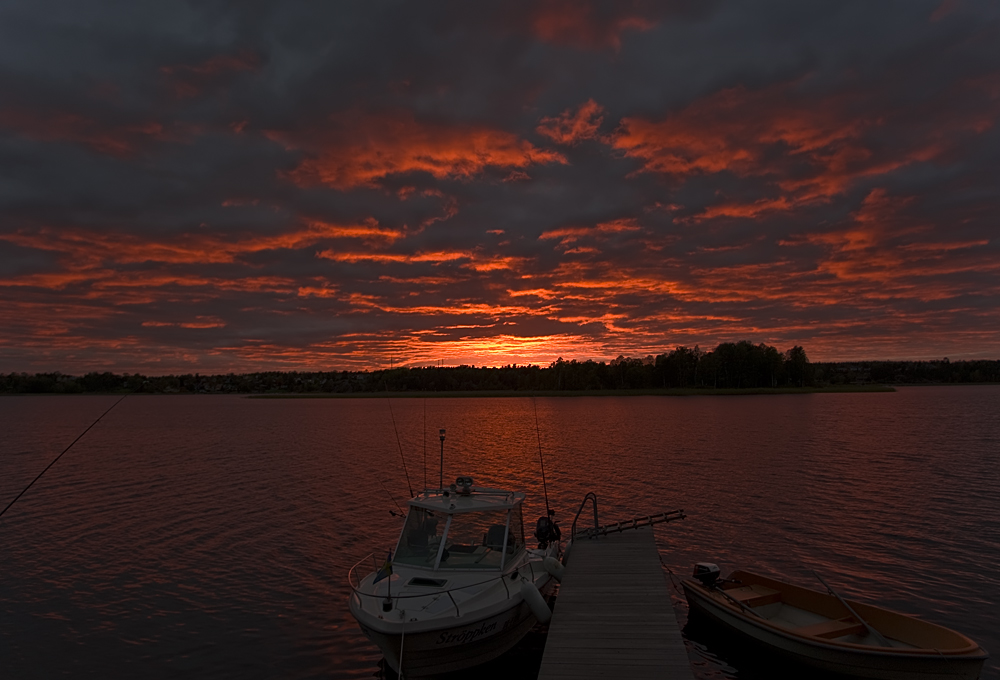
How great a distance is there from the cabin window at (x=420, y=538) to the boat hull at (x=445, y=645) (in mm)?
2148

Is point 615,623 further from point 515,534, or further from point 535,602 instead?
point 515,534

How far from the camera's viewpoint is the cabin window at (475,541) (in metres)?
13.8

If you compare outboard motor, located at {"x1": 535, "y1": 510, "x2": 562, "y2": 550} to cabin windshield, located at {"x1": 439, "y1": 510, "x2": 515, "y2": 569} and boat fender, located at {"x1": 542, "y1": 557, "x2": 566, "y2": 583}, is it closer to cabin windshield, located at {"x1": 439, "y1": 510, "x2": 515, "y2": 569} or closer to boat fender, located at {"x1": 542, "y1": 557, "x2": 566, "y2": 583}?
boat fender, located at {"x1": 542, "y1": 557, "x2": 566, "y2": 583}

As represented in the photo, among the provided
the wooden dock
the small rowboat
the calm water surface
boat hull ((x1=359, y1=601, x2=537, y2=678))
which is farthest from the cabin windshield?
the small rowboat

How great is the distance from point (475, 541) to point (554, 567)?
3.18 m

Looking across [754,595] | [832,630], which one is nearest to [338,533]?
[754,595]

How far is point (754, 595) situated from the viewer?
49.0 ft

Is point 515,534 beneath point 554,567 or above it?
above

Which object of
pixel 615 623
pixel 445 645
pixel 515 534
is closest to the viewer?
pixel 445 645

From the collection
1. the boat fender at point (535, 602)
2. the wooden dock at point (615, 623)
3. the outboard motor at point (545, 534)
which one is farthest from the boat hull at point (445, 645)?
the outboard motor at point (545, 534)

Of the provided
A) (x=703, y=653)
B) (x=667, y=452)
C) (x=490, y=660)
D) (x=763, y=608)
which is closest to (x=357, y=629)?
(x=490, y=660)

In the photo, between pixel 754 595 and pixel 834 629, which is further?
pixel 754 595

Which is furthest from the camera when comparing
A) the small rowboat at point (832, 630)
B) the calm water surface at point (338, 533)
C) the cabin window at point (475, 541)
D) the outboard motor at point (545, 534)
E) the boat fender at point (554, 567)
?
the outboard motor at point (545, 534)

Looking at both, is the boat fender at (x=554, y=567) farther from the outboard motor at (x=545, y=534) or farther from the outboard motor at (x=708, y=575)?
the outboard motor at (x=708, y=575)
